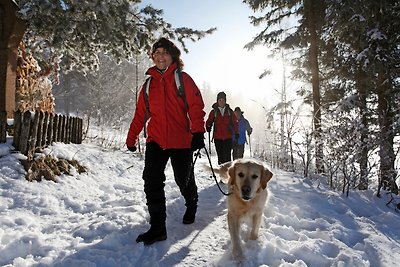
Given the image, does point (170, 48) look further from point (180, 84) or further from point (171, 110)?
point (171, 110)

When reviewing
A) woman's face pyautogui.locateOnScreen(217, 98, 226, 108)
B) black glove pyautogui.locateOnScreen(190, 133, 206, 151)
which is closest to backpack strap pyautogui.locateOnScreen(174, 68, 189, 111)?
black glove pyautogui.locateOnScreen(190, 133, 206, 151)

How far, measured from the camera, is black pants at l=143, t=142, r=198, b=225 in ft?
12.3

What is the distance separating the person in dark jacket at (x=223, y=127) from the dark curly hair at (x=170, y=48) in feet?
13.4

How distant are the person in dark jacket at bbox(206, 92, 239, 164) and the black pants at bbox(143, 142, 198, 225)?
3869 mm

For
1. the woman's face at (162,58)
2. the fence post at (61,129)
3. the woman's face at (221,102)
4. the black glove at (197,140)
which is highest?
the woman's face at (221,102)

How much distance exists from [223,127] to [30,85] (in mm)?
6049

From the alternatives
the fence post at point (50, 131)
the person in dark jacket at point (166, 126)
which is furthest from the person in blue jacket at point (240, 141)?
the person in dark jacket at point (166, 126)

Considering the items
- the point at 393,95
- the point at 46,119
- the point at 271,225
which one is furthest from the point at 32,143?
the point at 393,95

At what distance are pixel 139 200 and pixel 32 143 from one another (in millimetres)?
Answer: 2337

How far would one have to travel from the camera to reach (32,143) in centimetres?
597

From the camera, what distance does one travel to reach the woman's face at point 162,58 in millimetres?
3906

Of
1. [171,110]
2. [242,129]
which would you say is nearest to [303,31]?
[242,129]

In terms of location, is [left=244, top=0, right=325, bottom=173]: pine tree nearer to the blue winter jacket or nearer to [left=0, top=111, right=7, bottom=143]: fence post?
the blue winter jacket

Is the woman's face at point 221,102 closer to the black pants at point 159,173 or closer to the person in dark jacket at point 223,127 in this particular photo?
the person in dark jacket at point 223,127
